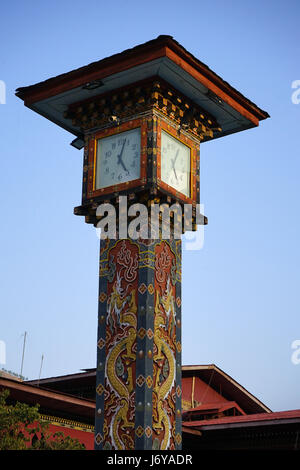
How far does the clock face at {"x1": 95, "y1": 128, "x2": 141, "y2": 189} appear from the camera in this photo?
46.4 ft

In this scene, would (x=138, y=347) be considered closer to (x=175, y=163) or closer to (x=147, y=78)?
(x=175, y=163)

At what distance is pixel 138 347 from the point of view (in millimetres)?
13094

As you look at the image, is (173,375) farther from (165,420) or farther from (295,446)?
(295,446)

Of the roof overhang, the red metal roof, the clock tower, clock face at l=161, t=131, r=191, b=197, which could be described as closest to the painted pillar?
the clock tower

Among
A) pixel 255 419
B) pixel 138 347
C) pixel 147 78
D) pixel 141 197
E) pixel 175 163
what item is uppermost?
pixel 147 78

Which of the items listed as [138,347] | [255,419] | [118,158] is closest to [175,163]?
[118,158]

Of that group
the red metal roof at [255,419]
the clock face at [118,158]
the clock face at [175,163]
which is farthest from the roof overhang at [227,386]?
the clock face at [118,158]

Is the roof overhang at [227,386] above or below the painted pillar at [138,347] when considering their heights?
above

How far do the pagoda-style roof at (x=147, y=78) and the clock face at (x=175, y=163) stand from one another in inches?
35.8

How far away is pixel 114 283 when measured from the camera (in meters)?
13.9

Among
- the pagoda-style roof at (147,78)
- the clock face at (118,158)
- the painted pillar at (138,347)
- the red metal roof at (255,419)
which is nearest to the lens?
the painted pillar at (138,347)

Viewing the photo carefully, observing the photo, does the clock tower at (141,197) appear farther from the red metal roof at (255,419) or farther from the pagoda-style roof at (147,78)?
the red metal roof at (255,419)

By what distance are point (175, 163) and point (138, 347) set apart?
3.47 m

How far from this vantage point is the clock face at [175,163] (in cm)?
1421
